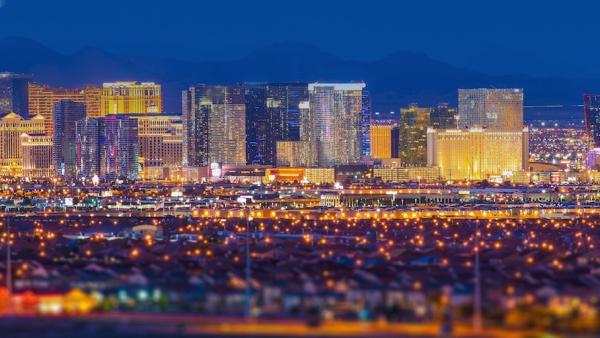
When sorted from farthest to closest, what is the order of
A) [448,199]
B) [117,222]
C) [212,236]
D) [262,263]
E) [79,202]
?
[448,199] → [79,202] → [117,222] → [212,236] → [262,263]

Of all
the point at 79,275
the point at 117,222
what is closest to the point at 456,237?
the point at 117,222

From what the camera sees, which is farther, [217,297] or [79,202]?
[79,202]

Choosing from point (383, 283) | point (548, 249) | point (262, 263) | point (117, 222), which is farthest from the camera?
point (117, 222)

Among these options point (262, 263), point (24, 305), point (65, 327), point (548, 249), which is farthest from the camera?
point (548, 249)

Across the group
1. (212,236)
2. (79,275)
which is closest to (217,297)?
(79,275)

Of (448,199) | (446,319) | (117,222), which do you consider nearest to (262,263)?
(446,319)

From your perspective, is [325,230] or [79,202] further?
[79,202]

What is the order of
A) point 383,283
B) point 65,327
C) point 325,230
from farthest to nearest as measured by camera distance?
point 325,230, point 383,283, point 65,327

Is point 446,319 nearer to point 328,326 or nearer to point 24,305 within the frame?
point 328,326

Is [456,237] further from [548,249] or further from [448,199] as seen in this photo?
[448,199]
